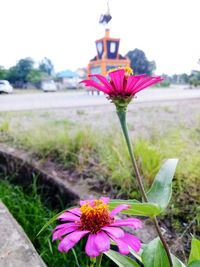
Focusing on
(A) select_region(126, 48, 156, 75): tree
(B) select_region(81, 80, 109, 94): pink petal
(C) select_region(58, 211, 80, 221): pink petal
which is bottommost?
(C) select_region(58, 211, 80, 221): pink petal

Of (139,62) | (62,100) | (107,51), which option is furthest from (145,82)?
(62,100)

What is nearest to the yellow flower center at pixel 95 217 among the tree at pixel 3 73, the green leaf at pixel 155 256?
the green leaf at pixel 155 256

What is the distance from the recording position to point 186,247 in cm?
70

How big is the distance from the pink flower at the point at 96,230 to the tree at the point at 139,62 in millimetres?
756

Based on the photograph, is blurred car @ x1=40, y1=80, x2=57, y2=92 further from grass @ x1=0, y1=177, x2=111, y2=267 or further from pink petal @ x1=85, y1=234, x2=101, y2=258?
pink petal @ x1=85, y1=234, x2=101, y2=258

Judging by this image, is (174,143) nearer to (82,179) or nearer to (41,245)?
(82,179)

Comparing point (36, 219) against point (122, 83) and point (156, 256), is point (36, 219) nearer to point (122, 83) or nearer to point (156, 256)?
point (156, 256)

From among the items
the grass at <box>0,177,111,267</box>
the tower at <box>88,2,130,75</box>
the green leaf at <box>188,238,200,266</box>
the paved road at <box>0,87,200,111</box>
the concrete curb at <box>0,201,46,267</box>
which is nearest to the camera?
the green leaf at <box>188,238,200,266</box>

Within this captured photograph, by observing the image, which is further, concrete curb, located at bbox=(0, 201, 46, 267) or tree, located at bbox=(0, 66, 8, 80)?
tree, located at bbox=(0, 66, 8, 80)

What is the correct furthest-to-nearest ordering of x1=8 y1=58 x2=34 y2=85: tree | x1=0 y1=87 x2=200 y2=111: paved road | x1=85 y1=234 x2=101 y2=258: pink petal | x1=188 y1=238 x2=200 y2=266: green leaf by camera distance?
x1=0 y1=87 x2=200 y2=111: paved road < x1=8 y1=58 x2=34 y2=85: tree < x1=188 y1=238 x2=200 y2=266: green leaf < x1=85 y1=234 x2=101 y2=258: pink petal

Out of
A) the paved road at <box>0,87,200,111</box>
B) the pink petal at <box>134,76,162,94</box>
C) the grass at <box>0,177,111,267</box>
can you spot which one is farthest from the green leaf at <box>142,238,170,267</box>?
the paved road at <box>0,87,200,111</box>

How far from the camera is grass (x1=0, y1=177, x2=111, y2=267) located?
2.68ft

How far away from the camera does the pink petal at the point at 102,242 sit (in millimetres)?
295

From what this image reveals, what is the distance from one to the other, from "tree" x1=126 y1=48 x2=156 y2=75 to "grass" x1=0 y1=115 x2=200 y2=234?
26 centimetres
